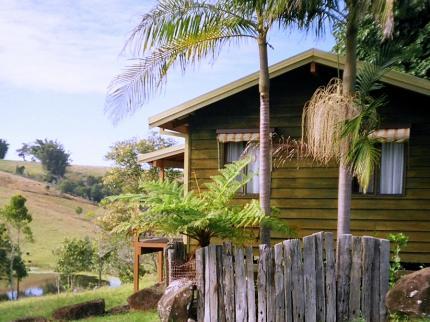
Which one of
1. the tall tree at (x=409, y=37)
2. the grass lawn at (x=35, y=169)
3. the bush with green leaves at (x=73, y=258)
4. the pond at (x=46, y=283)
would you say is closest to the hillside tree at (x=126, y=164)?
the bush with green leaves at (x=73, y=258)

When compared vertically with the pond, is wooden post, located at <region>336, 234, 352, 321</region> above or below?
above

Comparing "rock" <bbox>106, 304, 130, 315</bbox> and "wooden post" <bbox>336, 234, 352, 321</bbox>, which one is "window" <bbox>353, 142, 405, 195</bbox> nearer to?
"wooden post" <bbox>336, 234, 352, 321</bbox>

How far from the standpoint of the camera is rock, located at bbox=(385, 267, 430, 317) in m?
6.95

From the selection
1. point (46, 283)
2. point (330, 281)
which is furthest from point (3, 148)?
point (330, 281)

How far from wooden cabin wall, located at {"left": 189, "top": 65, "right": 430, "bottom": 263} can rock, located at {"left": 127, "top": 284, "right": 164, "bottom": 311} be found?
8.02 ft

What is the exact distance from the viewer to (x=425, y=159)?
10852 mm

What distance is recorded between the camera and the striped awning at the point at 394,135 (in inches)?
421

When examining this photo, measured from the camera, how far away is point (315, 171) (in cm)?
1150

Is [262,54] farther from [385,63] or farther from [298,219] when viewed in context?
[298,219]

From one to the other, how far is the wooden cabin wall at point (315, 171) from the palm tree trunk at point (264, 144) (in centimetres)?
195

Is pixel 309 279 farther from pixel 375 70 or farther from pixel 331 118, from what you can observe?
pixel 375 70

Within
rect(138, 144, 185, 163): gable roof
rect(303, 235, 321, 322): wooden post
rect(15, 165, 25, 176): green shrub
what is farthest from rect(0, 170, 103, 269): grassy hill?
rect(303, 235, 321, 322): wooden post

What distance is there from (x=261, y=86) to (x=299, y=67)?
6.51ft

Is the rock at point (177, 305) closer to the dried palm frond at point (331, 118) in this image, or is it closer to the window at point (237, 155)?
the dried palm frond at point (331, 118)
